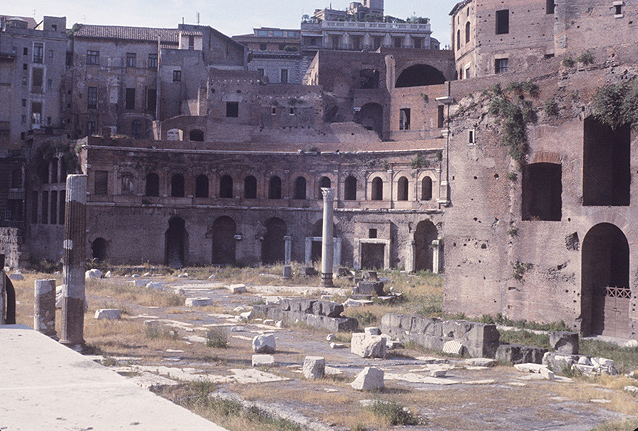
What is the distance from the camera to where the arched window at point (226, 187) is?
4322cm

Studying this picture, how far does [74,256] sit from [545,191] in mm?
13410

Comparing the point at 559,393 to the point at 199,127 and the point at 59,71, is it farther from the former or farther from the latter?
the point at 59,71

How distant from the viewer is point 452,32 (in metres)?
46.5

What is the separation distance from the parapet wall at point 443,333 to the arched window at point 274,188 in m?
26.1

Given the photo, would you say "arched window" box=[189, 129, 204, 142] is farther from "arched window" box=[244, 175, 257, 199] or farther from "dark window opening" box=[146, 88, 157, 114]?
"arched window" box=[244, 175, 257, 199]

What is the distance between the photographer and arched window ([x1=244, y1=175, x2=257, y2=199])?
4372cm

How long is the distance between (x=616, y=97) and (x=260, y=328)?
10771mm

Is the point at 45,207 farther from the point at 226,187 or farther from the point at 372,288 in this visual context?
the point at 372,288

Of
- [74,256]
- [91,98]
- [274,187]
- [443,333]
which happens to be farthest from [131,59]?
[443,333]

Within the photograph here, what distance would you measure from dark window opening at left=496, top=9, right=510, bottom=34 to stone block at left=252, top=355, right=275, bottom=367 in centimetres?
3112

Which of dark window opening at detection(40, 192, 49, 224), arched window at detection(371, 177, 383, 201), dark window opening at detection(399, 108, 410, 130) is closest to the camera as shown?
arched window at detection(371, 177, 383, 201)

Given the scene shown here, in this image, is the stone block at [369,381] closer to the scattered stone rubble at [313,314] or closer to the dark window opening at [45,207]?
the scattered stone rubble at [313,314]

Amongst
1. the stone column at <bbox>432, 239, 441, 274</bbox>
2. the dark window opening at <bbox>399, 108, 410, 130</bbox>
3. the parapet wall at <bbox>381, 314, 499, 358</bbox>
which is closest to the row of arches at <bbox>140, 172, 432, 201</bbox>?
the stone column at <bbox>432, 239, 441, 274</bbox>

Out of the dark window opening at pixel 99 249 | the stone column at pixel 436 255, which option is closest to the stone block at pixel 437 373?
the stone column at pixel 436 255
